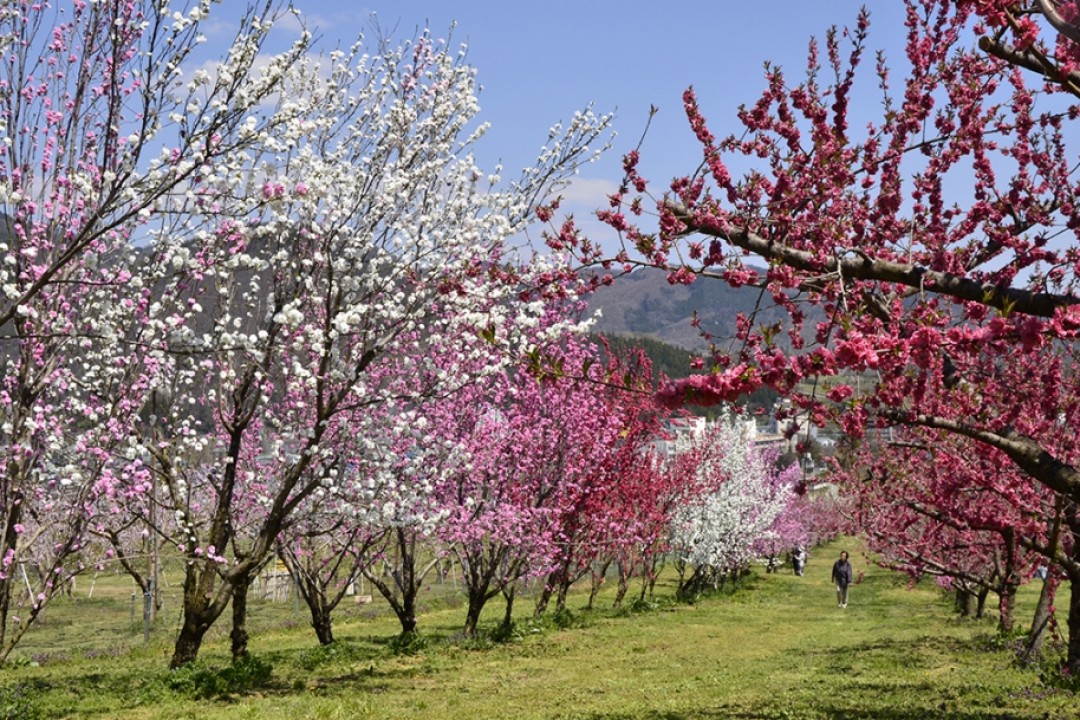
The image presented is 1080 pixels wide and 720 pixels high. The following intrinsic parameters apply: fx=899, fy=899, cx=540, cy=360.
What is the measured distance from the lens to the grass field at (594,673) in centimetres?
1062

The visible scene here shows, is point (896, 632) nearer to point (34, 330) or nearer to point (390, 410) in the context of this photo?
point (390, 410)

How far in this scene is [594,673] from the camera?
49.0 feet

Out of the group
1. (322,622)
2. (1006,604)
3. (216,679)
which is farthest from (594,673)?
(1006,604)

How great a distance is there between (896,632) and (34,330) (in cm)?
→ 1942

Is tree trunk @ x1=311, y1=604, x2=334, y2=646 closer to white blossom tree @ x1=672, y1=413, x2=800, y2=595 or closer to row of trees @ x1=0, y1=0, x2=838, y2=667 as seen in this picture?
row of trees @ x1=0, y1=0, x2=838, y2=667

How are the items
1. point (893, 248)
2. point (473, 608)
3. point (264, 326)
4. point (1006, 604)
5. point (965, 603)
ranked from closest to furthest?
point (893, 248), point (264, 326), point (1006, 604), point (473, 608), point (965, 603)

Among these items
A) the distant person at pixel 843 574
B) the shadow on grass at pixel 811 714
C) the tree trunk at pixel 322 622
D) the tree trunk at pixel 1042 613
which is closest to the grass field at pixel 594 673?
the shadow on grass at pixel 811 714

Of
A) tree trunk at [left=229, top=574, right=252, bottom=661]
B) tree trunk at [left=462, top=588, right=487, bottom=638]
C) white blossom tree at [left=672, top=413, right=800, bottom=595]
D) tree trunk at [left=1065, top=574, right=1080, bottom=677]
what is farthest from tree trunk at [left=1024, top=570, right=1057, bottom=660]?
white blossom tree at [left=672, top=413, right=800, bottom=595]

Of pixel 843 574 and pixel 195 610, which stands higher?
pixel 195 610

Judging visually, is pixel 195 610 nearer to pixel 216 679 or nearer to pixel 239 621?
pixel 216 679

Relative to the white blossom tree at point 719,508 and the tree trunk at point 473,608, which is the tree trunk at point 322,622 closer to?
the tree trunk at point 473,608

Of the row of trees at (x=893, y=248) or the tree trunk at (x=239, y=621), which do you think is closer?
the row of trees at (x=893, y=248)

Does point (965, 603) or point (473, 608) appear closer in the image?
point (473, 608)

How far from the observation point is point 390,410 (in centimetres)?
1182
